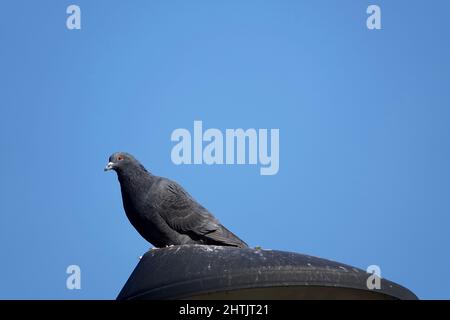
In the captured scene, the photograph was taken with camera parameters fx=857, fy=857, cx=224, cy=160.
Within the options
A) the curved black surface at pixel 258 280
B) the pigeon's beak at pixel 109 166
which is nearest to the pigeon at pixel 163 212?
the pigeon's beak at pixel 109 166

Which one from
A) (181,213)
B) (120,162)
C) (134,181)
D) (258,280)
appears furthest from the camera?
(120,162)

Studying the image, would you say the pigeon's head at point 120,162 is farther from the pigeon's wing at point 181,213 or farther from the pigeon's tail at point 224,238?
the pigeon's tail at point 224,238

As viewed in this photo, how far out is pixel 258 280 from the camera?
872cm

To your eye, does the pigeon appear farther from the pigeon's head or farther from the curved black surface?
the curved black surface

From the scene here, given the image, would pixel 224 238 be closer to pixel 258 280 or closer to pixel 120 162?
pixel 120 162

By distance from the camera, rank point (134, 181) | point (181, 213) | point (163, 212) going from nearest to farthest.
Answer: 1. point (163, 212)
2. point (181, 213)
3. point (134, 181)

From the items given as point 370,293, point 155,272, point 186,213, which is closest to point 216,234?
point 186,213

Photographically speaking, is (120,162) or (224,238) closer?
(224,238)

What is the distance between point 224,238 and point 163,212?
0.89 meters

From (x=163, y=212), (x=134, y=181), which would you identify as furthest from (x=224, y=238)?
(x=134, y=181)

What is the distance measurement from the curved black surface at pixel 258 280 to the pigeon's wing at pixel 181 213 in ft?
7.34
